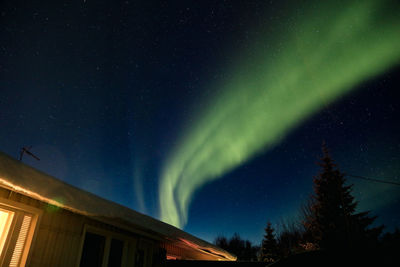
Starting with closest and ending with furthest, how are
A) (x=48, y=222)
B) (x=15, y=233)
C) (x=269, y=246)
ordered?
1. (x=15, y=233)
2. (x=48, y=222)
3. (x=269, y=246)

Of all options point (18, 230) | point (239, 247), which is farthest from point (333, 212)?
point (239, 247)

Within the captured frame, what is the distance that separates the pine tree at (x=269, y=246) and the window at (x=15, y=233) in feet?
122

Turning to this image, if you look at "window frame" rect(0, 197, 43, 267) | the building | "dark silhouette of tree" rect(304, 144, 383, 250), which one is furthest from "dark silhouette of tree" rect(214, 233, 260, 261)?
"window frame" rect(0, 197, 43, 267)

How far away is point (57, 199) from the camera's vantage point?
335 centimetres

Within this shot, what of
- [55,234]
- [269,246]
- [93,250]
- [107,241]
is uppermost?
[269,246]

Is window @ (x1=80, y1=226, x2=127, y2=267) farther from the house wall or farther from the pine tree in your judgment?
the pine tree

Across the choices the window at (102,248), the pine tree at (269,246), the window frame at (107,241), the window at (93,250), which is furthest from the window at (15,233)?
the pine tree at (269,246)

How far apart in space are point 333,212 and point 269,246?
19462mm

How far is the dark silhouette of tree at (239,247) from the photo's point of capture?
49831mm

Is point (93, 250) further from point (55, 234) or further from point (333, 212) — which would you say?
point (333, 212)

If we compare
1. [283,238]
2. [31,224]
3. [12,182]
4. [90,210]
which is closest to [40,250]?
[31,224]

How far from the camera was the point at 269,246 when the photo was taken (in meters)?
36.0

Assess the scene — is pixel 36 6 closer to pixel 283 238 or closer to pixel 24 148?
pixel 24 148

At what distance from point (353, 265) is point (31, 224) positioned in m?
4.28
